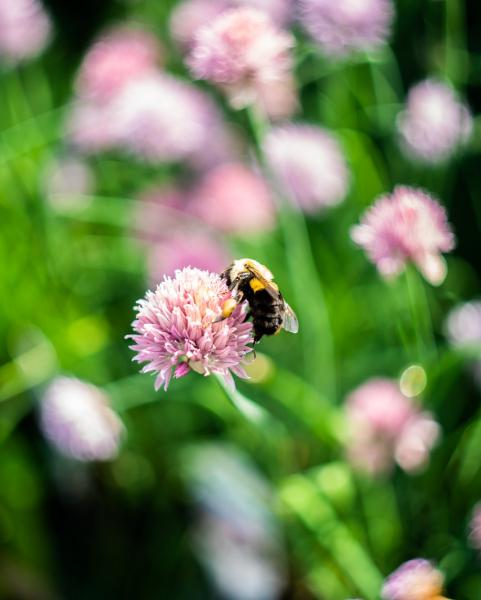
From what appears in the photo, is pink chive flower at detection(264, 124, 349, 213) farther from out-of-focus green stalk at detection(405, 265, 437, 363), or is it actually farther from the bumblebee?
the bumblebee

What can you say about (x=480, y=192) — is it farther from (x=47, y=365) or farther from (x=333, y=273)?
(x=47, y=365)

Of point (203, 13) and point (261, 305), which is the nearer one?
point (261, 305)

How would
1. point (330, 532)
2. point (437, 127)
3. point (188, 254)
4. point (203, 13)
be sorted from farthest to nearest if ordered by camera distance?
1. point (203, 13)
2. point (188, 254)
3. point (437, 127)
4. point (330, 532)

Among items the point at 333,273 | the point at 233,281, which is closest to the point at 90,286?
the point at 333,273

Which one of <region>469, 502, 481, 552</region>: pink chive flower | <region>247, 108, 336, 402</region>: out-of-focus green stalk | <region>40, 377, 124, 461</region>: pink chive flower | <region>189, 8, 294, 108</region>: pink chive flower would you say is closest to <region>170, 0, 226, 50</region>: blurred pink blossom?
<region>247, 108, 336, 402</region>: out-of-focus green stalk

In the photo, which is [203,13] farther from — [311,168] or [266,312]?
[266,312]

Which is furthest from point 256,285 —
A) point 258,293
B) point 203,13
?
point 203,13

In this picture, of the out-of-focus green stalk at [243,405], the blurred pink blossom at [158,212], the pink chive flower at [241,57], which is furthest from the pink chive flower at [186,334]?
the blurred pink blossom at [158,212]
